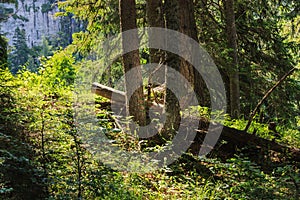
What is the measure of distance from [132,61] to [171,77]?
2.58ft

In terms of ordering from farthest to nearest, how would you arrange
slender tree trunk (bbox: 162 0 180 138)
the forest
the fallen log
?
1. the fallen log
2. slender tree trunk (bbox: 162 0 180 138)
3. the forest

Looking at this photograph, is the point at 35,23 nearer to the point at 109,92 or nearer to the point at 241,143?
the point at 109,92

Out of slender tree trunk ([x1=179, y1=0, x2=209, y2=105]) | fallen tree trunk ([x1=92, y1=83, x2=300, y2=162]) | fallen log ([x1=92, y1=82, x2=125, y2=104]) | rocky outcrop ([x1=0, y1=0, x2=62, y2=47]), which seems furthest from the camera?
rocky outcrop ([x1=0, y1=0, x2=62, y2=47])

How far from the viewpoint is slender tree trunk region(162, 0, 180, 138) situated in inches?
244

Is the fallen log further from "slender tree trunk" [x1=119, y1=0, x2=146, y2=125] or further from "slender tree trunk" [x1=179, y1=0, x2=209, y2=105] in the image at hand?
"slender tree trunk" [x1=179, y1=0, x2=209, y2=105]

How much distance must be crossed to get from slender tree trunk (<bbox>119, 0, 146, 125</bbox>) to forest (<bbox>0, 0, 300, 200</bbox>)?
0.02m

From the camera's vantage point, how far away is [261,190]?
11.3 feet

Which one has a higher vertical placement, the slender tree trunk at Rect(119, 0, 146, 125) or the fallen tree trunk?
the slender tree trunk at Rect(119, 0, 146, 125)

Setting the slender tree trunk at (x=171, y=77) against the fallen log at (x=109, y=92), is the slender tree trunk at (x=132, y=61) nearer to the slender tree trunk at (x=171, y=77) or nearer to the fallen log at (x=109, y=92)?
the slender tree trunk at (x=171, y=77)

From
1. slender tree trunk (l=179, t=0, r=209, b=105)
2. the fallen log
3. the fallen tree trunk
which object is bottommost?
the fallen tree trunk

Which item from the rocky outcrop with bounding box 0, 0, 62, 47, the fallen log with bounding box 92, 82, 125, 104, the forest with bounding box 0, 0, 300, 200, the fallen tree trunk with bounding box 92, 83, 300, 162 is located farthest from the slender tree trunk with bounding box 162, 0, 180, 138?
the rocky outcrop with bounding box 0, 0, 62, 47

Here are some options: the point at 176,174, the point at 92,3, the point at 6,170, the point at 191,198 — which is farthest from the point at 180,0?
the point at 6,170

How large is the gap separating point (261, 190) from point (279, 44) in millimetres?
6404

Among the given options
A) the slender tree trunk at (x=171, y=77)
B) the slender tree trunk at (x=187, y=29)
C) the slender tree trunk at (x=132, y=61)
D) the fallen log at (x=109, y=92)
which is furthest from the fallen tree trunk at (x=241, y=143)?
the fallen log at (x=109, y=92)
